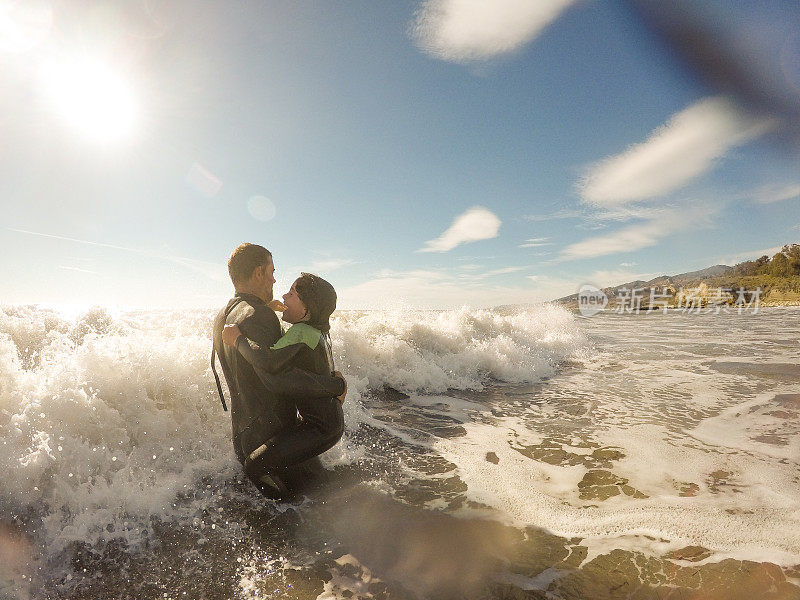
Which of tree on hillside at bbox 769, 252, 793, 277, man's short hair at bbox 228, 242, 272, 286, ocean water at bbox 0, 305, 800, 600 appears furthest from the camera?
tree on hillside at bbox 769, 252, 793, 277

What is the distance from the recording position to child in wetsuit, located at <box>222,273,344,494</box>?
3.36m

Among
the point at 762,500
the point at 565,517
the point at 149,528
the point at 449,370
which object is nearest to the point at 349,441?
the point at 149,528

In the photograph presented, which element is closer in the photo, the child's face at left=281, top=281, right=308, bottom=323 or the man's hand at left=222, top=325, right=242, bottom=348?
the man's hand at left=222, top=325, right=242, bottom=348

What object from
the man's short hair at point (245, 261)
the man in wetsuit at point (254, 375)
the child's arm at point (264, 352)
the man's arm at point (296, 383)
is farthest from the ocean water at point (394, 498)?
the man's short hair at point (245, 261)

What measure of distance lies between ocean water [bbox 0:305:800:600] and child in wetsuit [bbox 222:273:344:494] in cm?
61

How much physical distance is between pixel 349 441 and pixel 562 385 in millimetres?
6665

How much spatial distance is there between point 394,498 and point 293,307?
2.45m

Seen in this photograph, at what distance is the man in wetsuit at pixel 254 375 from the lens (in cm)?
354

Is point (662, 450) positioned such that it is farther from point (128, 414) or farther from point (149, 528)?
point (128, 414)

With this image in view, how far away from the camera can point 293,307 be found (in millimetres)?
3617

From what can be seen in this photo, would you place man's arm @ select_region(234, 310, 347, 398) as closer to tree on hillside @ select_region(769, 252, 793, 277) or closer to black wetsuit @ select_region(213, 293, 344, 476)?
black wetsuit @ select_region(213, 293, 344, 476)

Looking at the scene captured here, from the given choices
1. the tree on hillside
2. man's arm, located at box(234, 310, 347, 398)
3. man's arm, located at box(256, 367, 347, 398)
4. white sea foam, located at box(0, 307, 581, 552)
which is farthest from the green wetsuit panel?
the tree on hillside

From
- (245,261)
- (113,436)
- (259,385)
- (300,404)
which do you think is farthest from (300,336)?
(113,436)

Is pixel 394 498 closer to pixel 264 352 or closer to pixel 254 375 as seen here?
pixel 254 375
